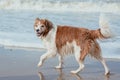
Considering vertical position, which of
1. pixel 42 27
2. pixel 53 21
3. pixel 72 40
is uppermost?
pixel 42 27

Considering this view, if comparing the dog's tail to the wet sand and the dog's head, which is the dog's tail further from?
the dog's head

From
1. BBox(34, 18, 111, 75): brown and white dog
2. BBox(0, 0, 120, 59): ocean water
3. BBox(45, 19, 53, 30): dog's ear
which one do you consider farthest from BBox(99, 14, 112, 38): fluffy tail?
BBox(45, 19, 53, 30): dog's ear

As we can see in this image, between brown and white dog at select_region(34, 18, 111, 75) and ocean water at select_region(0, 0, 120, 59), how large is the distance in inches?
15.0

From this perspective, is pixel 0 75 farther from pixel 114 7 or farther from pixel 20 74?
pixel 114 7

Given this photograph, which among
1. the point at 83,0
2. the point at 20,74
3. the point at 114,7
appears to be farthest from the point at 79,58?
the point at 83,0

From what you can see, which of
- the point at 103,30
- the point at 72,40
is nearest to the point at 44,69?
the point at 72,40

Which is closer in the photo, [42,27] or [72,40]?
[72,40]

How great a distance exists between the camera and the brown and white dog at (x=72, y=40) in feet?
24.0

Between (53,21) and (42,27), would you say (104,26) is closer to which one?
(42,27)

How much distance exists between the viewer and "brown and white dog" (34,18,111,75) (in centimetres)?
732

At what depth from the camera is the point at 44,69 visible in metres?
7.53

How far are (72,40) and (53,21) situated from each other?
5541 mm

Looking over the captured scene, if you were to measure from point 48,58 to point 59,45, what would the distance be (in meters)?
0.46

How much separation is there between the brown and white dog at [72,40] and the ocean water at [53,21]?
0.38 meters
